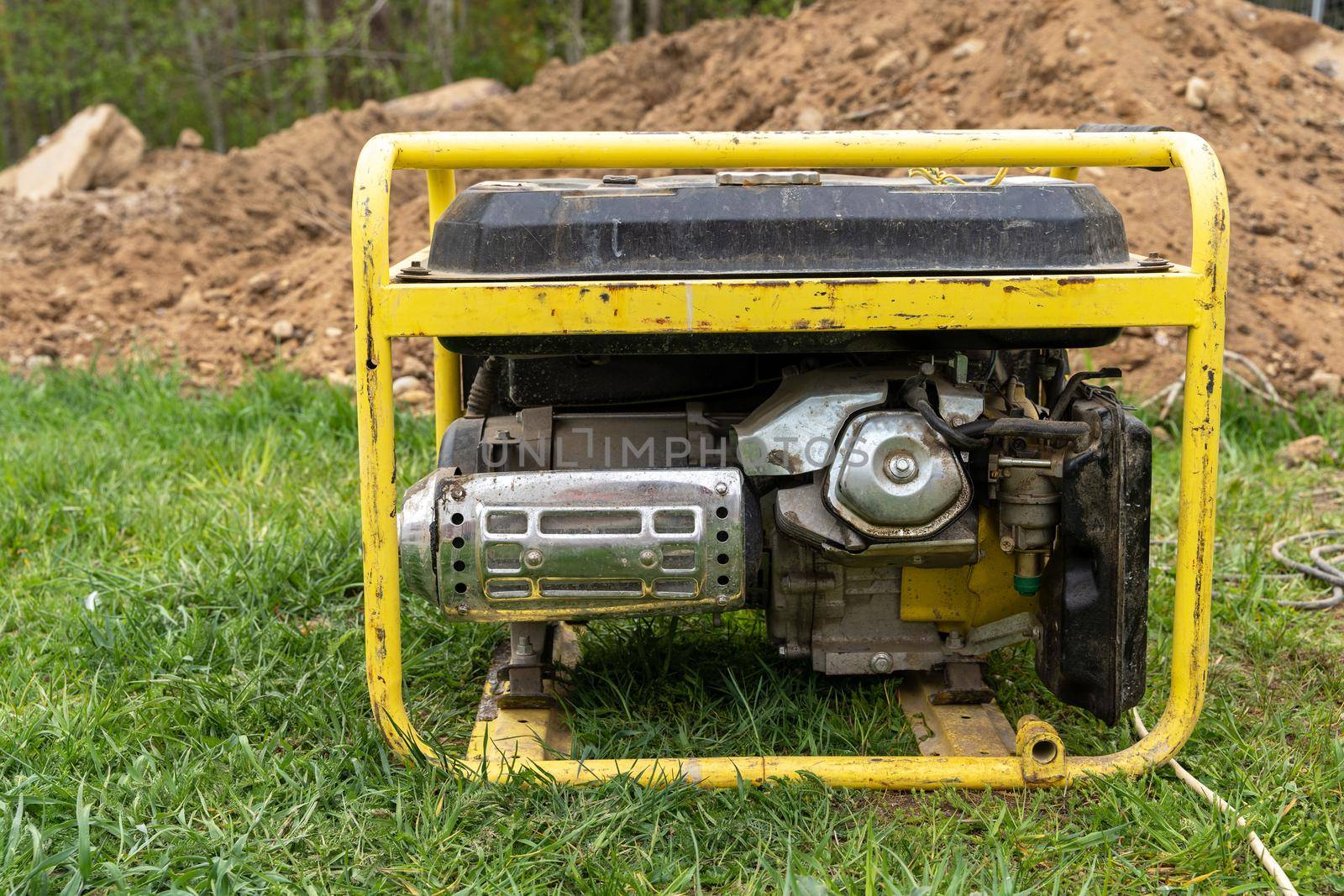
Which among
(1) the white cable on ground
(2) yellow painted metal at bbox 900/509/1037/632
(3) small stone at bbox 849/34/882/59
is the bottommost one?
(1) the white cable on ground

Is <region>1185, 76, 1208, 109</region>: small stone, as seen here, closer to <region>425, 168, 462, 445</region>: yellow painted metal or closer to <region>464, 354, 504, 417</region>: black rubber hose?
<region>425, 168, 462, 445</region>: yellow painted metal

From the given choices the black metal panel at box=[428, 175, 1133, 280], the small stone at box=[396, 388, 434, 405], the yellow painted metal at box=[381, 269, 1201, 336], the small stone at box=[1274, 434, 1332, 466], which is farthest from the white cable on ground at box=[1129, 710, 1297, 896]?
the small stone at box=[396, 388, 434, 405]

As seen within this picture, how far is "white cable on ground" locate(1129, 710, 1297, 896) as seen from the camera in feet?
6.63

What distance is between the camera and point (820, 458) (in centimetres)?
229

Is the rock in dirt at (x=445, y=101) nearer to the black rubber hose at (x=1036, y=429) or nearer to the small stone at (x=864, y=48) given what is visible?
the small stone at (x=864, y=48)

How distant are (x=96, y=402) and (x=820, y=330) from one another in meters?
3.85

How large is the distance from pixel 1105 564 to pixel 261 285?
197 inches

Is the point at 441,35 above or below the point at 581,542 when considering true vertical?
above

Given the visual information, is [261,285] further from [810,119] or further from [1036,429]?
[1036,429]

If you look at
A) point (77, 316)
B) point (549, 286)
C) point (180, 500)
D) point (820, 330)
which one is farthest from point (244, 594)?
point (77, 316)

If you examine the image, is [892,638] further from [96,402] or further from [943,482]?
[96,402]

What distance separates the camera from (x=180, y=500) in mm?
3877

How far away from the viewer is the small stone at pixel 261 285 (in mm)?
6195

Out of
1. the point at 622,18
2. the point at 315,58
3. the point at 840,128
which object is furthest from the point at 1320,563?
the point at 315,58
